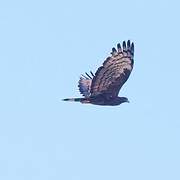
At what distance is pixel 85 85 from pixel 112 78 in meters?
3.28

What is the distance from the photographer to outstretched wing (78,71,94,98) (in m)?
57.5

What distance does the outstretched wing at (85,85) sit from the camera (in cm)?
5753

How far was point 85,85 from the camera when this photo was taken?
58719mm

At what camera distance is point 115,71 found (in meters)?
55.5

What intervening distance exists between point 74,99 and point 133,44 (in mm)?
2909

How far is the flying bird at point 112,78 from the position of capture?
55.2 metres

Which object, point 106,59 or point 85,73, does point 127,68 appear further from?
point 85,73

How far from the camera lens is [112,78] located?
55.6 m

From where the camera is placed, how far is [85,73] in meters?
60.1

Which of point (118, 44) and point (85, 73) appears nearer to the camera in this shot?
point (118, 44)

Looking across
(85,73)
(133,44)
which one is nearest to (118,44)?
(133,44)

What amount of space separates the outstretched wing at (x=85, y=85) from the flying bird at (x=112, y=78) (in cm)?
48

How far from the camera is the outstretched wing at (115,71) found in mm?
55250

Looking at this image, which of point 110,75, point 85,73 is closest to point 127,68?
point 110,75
